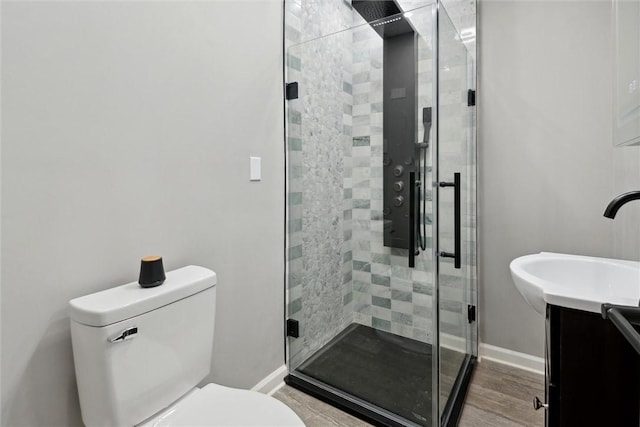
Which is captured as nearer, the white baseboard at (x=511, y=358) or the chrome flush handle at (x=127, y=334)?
the chrome flush handle at (x=127, y=334)

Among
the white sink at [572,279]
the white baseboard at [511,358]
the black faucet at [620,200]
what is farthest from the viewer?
the white baseboard at [511,358]

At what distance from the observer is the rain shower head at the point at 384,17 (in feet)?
5.33

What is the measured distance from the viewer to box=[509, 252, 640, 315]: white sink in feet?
3.33

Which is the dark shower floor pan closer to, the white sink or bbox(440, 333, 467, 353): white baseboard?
bbox(440, 333, 467, 353): white baseboard

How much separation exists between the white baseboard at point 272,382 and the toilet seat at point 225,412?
64cm

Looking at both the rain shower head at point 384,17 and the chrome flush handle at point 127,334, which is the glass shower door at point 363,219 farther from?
the chrome flush handle at point 127,334

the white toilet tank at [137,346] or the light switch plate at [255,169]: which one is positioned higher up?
the light switch plate at [255,169]

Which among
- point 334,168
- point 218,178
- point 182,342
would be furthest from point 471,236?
point 182,342

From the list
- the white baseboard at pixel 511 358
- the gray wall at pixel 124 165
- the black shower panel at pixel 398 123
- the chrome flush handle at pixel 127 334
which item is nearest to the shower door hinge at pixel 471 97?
the black shower panel at pixel 398 123

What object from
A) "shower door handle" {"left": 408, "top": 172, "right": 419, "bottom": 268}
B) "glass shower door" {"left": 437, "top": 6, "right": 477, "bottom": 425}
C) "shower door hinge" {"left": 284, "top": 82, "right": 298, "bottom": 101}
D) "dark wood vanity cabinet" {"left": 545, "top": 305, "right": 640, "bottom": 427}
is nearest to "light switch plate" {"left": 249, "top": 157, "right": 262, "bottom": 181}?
"shower door hinge" {"left": 284, "top": 82, "right": 298, "bottom": 101}

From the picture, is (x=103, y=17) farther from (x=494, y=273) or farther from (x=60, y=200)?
(x=494, y=273)

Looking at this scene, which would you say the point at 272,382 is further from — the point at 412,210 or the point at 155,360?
the point at 412,210

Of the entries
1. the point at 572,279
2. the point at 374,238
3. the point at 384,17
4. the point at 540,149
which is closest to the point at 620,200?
the point at 572,279

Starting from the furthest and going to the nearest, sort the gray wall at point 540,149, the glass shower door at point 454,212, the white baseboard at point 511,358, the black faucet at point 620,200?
the white baseboard at point 511,358 < the gray wall at point 540,149 < the glass shower door at point 454,212 < the black faucet at point 620,200
